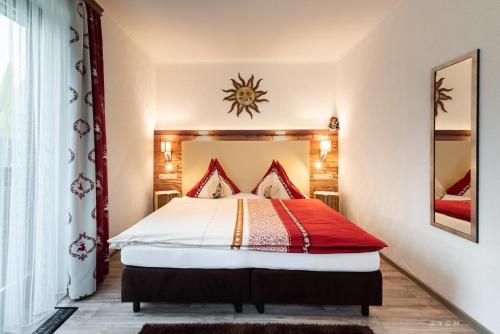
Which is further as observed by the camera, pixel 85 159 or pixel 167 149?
pixel 167 149

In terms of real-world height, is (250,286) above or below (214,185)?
below

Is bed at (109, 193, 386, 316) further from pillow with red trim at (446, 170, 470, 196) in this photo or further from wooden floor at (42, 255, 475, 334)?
pillow with red trim at (446, 170, 470, 196)

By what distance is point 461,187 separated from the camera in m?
2.10

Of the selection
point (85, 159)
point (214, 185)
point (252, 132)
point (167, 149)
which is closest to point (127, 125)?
point (167, 149)

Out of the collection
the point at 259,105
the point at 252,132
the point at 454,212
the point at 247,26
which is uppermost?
the point at 247,26

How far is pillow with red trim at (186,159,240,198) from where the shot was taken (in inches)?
167

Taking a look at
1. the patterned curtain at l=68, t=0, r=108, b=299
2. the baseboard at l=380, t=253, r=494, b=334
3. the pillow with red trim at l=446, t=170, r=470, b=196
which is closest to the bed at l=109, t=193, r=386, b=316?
the patterned curtain at l=68, t=0, r=108, b=299

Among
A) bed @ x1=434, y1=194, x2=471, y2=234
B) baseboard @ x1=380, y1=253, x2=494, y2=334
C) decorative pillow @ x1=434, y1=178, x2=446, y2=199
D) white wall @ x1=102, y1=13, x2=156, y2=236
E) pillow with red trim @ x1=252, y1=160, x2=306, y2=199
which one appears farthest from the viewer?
pillow with red trim @ x1=252, y1=160, x2=306, y2=199

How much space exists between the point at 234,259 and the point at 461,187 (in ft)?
5.98

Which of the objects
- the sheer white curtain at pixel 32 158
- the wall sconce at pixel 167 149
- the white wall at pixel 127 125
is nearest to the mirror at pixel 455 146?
the sheer white curtain at pixel 32 158

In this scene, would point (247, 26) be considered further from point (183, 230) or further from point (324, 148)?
point (183, 230)

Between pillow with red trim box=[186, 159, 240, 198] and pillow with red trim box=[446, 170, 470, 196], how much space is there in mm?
2897

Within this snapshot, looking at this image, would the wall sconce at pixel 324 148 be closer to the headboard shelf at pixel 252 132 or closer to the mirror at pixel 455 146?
the headboard shelf at pixel 252 132

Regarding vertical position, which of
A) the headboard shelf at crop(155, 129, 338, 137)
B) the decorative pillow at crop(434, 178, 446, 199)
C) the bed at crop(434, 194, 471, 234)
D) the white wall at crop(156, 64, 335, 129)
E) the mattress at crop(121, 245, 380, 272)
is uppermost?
the white wall at crop(156, 64, 335, 129)
